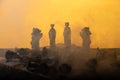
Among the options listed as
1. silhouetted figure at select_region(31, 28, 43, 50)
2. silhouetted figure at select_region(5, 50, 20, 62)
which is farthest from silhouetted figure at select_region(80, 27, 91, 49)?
silhouetted figure at select_region(5, 50, 20, 62)

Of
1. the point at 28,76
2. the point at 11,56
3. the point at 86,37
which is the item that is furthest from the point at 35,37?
the point at 28,76

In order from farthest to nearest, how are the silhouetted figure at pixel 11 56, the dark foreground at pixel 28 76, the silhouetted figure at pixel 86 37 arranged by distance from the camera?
the silhouetted figure at pixel 86 37 → the silhouetted figure at pixel 11 56 → the dark foreground at pixel 28 76

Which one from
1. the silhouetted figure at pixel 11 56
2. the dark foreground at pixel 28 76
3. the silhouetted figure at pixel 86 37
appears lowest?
the dark foreground at pixel 28 76

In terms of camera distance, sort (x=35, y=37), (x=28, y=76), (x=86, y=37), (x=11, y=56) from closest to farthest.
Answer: (x=28, y=76) < (x=11, y=56) < (x=86, y=37) < (x=35, y=37)

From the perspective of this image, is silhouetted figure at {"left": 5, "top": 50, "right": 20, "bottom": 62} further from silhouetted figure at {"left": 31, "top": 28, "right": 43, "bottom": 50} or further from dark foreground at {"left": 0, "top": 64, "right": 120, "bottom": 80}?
silhouetted figure at {"left": 31, "top": 28, "right": 43, "bottom": 50}

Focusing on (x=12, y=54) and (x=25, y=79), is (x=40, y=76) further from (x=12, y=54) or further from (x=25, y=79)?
(x=12, y=54)

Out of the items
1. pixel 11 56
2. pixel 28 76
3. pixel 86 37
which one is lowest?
pixel 28 76

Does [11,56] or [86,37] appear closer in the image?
[11,56]

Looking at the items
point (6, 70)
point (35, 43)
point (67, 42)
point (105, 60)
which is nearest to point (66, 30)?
point (67, 42)

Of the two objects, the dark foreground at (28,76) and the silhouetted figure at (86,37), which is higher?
the silhouetted figure at (86,37)

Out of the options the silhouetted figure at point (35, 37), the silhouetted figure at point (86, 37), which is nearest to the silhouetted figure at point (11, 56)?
the silhouetted figure at point (35, 37)

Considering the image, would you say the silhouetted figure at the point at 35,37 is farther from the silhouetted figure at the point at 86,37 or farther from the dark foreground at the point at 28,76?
the dark foreground at the point at 28,76

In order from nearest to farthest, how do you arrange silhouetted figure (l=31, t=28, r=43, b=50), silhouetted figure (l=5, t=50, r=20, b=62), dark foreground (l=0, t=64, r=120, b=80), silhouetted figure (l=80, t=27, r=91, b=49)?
1. dark foreground (l=0, t=64, r=120, b=80)
2. silhouetted figure (l=5, t=50, r=20, b=62)
3. silhouetted figure (l=31, t=28, r=43, b=50)
4. silhouetted figure (l=80, t=27, r=91, b=49)

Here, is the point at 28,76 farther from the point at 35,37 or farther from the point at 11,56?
the point at 35,37
